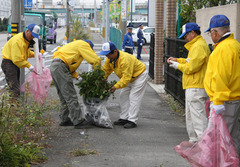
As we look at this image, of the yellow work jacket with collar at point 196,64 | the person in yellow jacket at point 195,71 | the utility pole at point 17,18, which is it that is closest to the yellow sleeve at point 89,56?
the person in yellow jacket at point 195,71

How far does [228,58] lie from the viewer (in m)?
4.54

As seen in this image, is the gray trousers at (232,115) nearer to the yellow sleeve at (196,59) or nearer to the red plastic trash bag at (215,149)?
the red plastic trash bag at (215,149)

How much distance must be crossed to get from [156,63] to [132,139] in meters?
6.79

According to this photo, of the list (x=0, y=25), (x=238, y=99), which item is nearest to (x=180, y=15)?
(x=238, y=99)

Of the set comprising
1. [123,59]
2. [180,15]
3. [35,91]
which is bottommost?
[35,91]

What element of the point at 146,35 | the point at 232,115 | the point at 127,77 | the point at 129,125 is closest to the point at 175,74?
the point at 129,125

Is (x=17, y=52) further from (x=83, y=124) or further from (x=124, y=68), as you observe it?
(x=124, y=68)

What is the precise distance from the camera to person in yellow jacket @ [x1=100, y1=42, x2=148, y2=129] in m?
7.47

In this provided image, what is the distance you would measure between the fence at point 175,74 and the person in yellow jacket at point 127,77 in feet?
5.13

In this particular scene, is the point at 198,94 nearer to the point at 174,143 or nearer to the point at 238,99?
the point at 174,143

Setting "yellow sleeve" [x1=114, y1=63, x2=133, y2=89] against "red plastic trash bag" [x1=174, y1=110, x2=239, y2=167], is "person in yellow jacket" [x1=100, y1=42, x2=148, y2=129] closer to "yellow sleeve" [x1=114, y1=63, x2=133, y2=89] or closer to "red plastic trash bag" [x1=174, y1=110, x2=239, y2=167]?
"yellow sleeve" [x1=114, y1=63, x2=133, y2=89]

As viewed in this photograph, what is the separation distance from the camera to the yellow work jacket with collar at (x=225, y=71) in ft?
14.9

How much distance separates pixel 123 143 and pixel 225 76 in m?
2.63

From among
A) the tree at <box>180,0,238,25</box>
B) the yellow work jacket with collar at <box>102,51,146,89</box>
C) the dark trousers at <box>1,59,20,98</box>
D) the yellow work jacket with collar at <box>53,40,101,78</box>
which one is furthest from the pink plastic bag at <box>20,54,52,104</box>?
the tree at <box>180,0,238,25</box>
